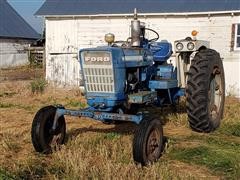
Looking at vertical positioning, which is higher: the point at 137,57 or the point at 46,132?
the point at 137,57

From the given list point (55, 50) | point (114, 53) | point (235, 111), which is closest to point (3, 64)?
point (55, 50)

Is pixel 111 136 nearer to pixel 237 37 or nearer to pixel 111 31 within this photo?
pixel 237 37

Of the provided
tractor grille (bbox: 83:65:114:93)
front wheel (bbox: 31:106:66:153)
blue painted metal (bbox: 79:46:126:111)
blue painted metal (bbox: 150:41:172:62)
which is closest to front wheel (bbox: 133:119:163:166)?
blue painted metal (bbox: 79:46:126:111)

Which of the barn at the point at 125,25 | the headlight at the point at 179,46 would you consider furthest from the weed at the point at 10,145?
the barn at the point at 125,25

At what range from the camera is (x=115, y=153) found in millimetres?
6551

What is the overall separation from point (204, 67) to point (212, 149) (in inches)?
63.1

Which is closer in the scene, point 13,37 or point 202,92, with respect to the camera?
point 202,92

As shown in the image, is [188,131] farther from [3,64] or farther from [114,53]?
[3,64]

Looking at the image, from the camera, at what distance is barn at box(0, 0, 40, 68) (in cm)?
3094

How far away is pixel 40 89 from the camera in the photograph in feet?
49.5

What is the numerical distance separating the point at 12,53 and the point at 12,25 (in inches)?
130

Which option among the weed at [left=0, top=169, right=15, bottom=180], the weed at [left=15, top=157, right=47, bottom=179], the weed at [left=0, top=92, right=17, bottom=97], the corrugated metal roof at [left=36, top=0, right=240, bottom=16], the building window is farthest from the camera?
the corrugated metal roof at [left=36, top=0, right=240, bottom=16]

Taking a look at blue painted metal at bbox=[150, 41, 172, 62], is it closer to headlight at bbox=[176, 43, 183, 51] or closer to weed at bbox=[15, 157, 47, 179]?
headlight at bbox=[176, 43, 183, 51]

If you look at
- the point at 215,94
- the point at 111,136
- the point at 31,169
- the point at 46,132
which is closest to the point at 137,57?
the point at 111,136
